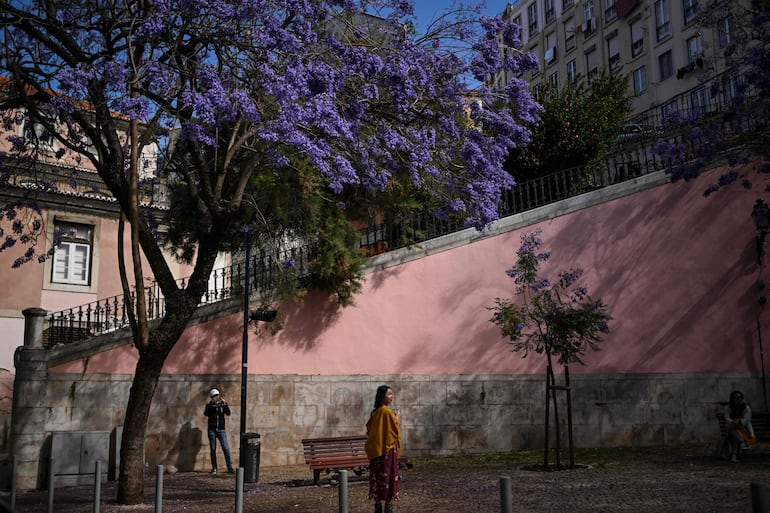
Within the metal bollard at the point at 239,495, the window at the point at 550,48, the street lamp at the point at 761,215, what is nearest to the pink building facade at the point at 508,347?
the street lamp at the point at 761,215

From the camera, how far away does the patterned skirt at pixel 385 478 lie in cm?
897

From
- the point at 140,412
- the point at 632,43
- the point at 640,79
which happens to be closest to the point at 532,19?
the point at 632,43

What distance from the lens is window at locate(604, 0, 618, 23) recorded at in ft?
124

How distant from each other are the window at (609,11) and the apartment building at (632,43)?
0.05 m

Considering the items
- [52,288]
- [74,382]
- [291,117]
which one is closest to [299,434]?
[74,382]

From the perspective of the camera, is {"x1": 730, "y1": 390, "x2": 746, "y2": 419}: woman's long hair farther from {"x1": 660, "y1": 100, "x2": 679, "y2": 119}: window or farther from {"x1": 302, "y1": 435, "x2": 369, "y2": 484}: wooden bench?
{"x1": 660, "y1": 100, "x2": 679, "y2": 119}: window

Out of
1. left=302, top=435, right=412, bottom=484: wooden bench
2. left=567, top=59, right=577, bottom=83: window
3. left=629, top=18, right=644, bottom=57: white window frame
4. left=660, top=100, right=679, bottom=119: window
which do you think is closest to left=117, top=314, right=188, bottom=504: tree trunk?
left=302, top=435, right=412, bottom=484: wooden bench

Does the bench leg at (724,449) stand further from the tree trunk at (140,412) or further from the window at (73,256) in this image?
the window at (73,256)

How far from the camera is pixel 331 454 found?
13008 mm

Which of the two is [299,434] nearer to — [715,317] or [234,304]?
[234,304]

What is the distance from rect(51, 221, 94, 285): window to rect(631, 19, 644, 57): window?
84.2 ft

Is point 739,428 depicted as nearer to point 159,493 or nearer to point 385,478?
point 385,478

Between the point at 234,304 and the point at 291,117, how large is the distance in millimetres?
6776

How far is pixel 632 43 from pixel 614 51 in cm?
134
